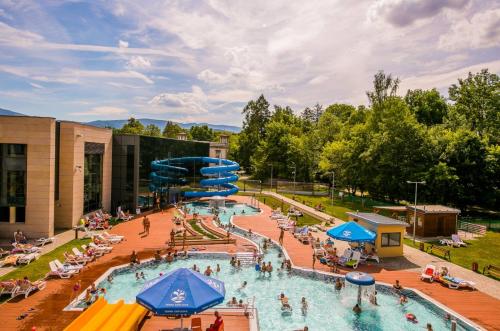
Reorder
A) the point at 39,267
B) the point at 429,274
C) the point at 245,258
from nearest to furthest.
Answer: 1. the point at 39,267
2. the point at 429,274
3. the point at 245,258

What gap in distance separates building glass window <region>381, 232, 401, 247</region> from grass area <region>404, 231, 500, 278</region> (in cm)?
389

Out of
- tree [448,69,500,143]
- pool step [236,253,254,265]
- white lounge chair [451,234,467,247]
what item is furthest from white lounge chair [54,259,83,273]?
tree [448,69,500,143]

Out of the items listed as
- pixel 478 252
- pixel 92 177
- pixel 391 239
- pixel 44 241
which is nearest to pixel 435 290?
pixel 391 239

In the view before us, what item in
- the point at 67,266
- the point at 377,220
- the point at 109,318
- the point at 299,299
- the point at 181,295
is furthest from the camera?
the point at 377,220

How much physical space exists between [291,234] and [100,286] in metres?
17.0

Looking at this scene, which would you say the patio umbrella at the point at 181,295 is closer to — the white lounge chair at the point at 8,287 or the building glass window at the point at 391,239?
the white lounge chair at the point at 8,287

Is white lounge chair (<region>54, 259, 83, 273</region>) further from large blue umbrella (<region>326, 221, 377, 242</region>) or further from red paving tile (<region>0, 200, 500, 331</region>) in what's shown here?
large blue umbrella (<region>326, 221, 377, 242</region>)

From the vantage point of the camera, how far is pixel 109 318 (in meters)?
12.4

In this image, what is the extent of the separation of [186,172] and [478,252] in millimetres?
35601

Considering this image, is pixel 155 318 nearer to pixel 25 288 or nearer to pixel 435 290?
pixel 25 288

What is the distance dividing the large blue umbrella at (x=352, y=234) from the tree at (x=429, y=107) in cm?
5497

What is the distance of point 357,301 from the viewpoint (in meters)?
17.4

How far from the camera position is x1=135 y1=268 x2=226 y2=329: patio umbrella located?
36.7ft

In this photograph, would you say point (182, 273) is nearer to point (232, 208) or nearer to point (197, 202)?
point (232, 208)
